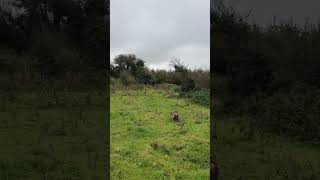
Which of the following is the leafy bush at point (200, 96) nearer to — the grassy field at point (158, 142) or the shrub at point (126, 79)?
the grassy field at point (158, 142)

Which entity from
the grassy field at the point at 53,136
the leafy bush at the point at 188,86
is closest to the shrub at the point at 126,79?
the leafy bush at the point at 188,86

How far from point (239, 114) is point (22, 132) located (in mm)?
7819

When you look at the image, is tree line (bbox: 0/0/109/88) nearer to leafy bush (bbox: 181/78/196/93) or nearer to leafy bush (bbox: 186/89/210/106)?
leafy bush (bbox: 186/89/210/106)

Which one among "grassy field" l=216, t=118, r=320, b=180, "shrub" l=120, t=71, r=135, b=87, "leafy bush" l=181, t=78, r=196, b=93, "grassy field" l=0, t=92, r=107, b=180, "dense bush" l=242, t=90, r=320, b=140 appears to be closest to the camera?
"grassy field" l=0, t=92, r=107, b=180

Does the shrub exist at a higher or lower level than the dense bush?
higher

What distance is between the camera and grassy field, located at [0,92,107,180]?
9.77 meters

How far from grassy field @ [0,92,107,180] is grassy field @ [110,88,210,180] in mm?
547

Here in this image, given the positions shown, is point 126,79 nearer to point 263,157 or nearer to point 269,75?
point 269,75

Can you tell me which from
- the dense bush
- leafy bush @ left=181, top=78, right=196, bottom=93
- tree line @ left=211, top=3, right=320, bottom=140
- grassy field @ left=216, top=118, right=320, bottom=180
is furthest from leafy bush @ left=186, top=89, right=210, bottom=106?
grassy field @ left=216, top=118, right=320, bottom=180

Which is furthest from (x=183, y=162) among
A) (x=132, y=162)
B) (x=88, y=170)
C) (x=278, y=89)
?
(x=278, y=89)

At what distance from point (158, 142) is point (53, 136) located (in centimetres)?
278

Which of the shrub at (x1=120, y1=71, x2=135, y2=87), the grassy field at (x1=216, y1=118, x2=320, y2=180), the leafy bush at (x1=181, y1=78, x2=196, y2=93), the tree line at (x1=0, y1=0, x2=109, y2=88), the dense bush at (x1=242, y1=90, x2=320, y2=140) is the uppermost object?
the tree line at (x1=0, y1=0, x2=109, y2=88)

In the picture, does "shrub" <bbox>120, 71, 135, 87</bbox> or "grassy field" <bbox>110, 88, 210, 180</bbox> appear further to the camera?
"shrub" <bbox>120, 71, 135, 87</bbox>

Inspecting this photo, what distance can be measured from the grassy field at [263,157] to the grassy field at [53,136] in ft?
10.5
